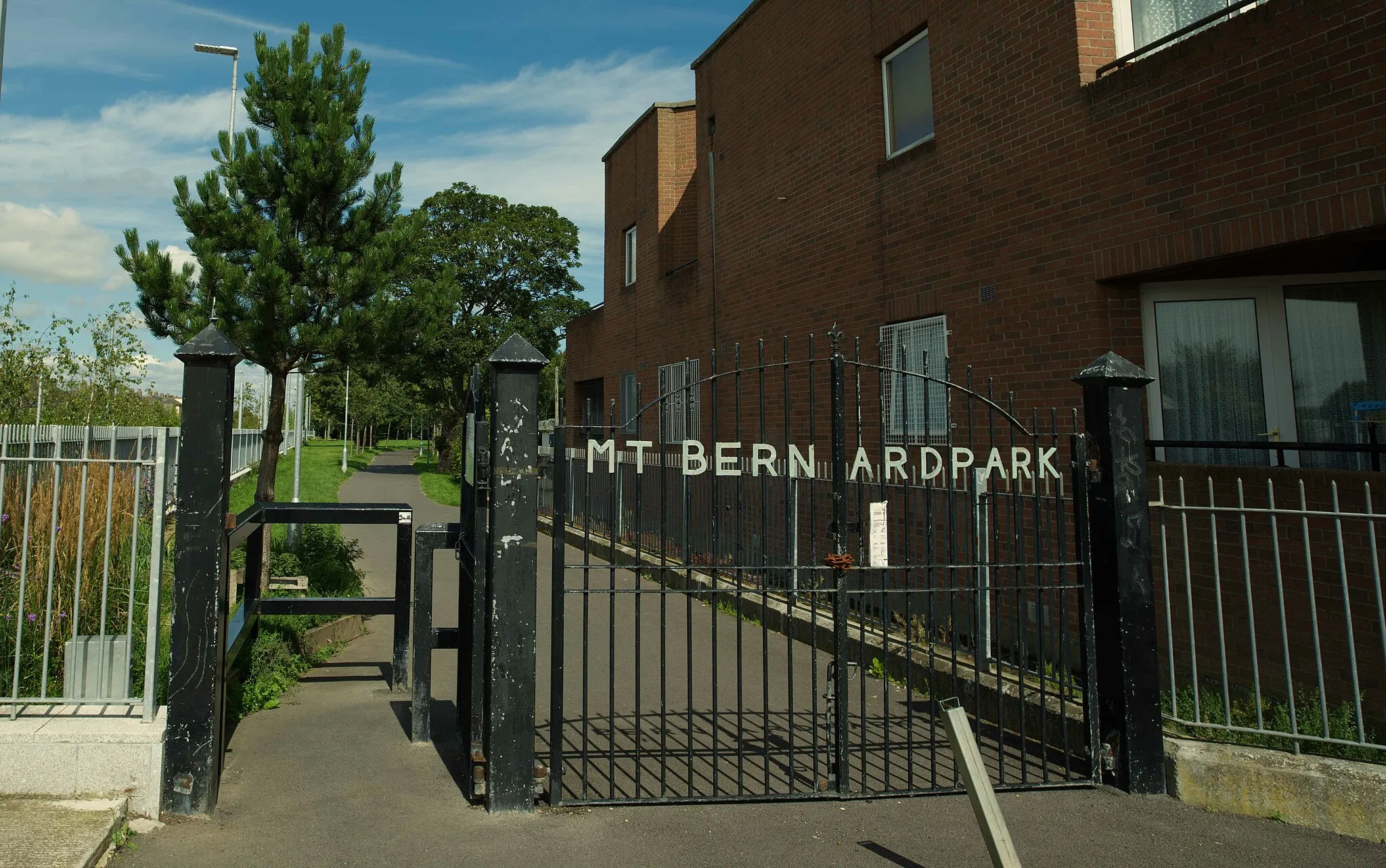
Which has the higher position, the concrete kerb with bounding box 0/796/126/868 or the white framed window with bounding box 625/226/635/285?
the white framed window with bounding box 625/226/635/285

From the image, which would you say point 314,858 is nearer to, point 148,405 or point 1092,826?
point 1092,826

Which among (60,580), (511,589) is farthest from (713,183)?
(60,580)

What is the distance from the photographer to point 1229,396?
Answer: 6875 mm

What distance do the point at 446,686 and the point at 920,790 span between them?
3987 mm

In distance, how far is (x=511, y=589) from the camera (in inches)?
171

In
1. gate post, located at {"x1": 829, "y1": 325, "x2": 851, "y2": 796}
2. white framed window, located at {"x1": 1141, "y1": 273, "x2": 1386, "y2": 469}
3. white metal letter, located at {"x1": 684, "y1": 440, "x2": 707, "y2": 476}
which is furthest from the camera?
white framed window, located at {"x1": 1141, "y1": 273, "x2": 1386, "y2": 469}

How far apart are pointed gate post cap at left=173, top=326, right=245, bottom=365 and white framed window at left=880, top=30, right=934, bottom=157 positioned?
7.32 meters

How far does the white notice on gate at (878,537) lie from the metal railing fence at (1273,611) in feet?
4.90

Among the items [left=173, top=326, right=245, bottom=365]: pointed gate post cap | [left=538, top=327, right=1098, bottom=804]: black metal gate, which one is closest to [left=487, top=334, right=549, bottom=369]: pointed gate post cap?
[left=538, top=327, right=1098, bottom=804]: black metal gate

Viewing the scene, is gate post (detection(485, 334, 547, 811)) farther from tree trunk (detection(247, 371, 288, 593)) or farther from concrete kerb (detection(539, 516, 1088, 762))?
tree trunk (detection(247, 371, 288, 593))

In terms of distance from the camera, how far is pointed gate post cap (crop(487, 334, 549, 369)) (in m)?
4.34

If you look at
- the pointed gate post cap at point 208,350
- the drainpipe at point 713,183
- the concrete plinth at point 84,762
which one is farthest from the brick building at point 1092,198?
the concrete plinth at point 84,762

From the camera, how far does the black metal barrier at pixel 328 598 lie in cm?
573

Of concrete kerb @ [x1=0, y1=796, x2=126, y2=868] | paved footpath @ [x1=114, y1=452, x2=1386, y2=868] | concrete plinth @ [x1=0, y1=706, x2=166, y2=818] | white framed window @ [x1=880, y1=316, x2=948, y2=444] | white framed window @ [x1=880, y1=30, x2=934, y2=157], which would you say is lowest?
paved footpath @ [x1=114, y1=452, x2=1386, y2=868]
